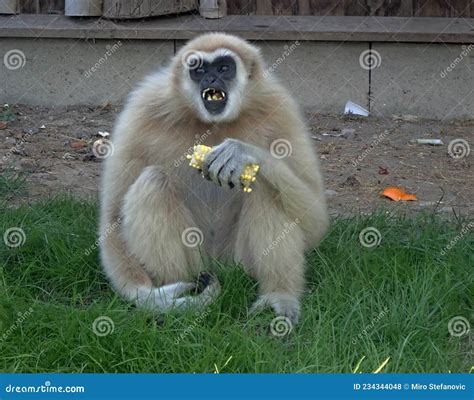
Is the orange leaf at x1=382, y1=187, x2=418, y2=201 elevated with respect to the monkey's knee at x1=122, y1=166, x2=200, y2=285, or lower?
lower

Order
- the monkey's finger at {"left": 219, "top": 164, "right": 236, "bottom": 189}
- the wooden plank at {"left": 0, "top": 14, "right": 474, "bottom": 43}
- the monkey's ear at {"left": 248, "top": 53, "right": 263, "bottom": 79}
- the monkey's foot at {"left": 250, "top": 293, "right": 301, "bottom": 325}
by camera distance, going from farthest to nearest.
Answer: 1. the wooden plank at {"left": 0, "top": 14, "right": 474, "bottom": 43}
2. the monkey's ear at {"left": 248, "top": 53, "right": 263, "bottom": 79}
3. the monkey's foot at {"left": 250, "top": 293, "right": 301, "bottom": 325}
4. the monkey's finger at {"left": 219, "top": 164, "right": 236, "bottom": 189}

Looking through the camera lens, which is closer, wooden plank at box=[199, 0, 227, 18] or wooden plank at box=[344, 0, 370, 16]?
wooden plank at box=[199, 0, 227, 18]

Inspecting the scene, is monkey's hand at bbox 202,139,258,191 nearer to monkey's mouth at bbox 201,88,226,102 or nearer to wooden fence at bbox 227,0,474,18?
monkey's mouth at bbox 201,88,226,102

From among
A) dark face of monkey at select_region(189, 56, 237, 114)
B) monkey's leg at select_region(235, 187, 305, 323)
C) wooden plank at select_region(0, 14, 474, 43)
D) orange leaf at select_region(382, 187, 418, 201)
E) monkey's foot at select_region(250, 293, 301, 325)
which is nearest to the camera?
monkey's foot at select_region(250, 293, 301, 325)

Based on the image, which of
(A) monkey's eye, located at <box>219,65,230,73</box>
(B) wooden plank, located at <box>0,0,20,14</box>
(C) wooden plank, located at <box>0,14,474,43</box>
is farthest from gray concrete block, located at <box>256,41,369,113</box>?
(A) monkey's eye, located at <box>219,65,230,73</box>

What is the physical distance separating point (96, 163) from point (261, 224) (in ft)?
10.3

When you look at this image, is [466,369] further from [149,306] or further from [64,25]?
[64,25]

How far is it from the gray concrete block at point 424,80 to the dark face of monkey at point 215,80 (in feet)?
12.9

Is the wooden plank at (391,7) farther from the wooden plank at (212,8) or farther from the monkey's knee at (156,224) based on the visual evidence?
the monkey's knee at (156,224)

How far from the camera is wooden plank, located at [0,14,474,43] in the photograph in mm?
9688

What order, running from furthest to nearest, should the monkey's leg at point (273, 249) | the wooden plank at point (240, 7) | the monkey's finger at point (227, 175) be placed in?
the wooden plank at point (240, 7) < the monkey's leg at point (273, 249) < the monkey's finger at point (227, 175)

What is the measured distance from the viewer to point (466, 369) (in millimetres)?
5273

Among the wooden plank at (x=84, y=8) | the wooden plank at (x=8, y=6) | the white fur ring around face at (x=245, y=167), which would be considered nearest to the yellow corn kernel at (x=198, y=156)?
the white fur ring around face at (x=245, y=167)

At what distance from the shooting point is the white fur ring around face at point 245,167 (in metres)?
5.80
